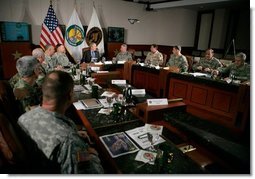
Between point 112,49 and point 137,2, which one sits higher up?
point 137,2

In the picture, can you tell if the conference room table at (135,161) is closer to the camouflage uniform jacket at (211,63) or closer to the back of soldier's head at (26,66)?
the back of soldier's head at (26,66)

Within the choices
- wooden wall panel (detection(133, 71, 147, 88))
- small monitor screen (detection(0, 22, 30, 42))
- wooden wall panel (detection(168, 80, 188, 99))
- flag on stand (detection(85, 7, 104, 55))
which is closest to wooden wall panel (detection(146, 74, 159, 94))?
wooden wall panel (detection(133, 71, 147, 88))

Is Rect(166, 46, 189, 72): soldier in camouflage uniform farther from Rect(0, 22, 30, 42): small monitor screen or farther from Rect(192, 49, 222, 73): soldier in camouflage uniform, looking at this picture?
Rect(0, 22, 30, 42): small monitor screen

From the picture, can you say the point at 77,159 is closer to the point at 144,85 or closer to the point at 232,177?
the point at 232,177

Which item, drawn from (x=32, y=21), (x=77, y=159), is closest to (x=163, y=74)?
(x=77, y=159)

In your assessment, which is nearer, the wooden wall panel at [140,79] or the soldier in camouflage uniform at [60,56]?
the wooden wall panel at [140,79]

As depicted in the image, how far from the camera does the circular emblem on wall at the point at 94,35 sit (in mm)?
6109

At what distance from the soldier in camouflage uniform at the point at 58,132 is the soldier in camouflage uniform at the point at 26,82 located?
923 mm

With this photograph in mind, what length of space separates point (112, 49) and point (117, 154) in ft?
18.9

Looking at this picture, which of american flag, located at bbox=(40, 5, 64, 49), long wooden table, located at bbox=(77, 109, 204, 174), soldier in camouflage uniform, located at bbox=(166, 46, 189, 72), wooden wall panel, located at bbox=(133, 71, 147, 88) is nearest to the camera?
long wooden table, located at bbox=(77, 109, 204, 174)

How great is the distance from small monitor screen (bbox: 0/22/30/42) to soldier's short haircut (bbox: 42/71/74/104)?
15.0ft

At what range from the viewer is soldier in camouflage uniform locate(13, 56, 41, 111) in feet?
6.55

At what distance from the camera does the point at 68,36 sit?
569cm

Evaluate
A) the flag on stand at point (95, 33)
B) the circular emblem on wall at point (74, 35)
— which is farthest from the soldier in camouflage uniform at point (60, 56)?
the flag on stand at point (95, 33)
